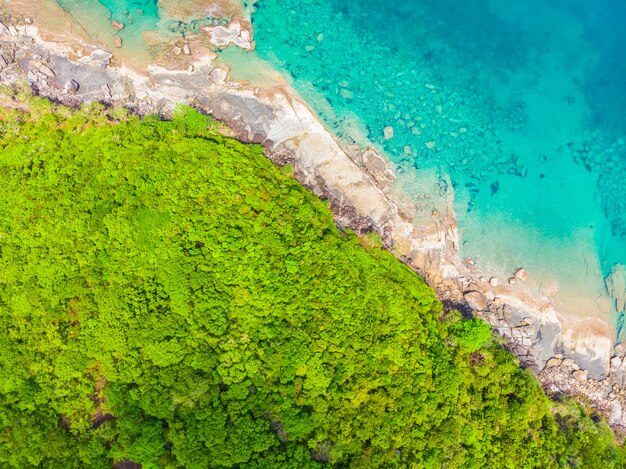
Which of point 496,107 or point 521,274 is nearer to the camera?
point 521,274

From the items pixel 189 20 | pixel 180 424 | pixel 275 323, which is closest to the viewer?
pixel 180 424

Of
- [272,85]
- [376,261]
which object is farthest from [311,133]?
[376,261]

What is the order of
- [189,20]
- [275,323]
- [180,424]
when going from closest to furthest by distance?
1. [180,424]
2. [275,323]
3. [189,20]

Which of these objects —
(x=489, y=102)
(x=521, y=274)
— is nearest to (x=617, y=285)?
(x=521, y=274)

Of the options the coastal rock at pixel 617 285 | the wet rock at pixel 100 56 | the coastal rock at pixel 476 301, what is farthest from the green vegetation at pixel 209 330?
the coastal rock at pixel 617 285

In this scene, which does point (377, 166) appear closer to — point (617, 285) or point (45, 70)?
point (617, 285)

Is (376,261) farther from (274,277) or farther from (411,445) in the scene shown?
(411,445)
